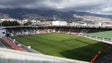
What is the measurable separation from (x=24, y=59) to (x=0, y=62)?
125 inches

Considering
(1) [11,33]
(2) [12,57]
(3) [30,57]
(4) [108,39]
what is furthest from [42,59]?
(1) [11,33]

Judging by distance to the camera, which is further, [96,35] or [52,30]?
[52,30]

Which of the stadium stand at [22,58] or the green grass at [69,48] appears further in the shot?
the green grass at [69,48]

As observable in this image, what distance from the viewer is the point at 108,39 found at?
40.4 m

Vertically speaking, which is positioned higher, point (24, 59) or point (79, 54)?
point (24, 59)

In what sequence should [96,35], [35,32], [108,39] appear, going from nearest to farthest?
[108,39] → [96,35] → [35,32]

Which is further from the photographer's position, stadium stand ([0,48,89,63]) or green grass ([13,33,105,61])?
green grass ([13,33,105,61])

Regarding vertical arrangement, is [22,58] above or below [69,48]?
above

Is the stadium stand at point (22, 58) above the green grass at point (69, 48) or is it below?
above

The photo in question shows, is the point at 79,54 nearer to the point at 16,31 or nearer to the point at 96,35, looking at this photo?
the point at 96,35

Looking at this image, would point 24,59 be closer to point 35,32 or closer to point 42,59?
point 42,59

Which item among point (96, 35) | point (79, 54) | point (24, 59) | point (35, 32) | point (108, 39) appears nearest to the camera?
point (24, 59)

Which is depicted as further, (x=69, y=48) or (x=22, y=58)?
(x=69, y=48)

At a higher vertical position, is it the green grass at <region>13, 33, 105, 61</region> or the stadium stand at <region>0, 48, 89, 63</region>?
the stadium stand at <region>0, 48, 89, 63</region>
